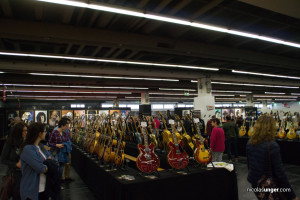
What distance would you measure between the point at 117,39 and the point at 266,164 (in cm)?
486

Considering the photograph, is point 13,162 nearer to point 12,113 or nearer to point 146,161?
point 146,161

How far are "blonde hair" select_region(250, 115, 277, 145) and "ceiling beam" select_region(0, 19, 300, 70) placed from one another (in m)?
4.47

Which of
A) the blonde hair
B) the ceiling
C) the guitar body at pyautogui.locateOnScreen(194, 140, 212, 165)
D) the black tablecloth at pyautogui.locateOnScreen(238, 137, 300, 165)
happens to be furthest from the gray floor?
the ceiling

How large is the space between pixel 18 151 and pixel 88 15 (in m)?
3.55

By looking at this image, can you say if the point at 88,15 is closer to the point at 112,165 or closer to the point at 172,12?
the point at 172,12

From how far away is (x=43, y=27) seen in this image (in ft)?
17.5

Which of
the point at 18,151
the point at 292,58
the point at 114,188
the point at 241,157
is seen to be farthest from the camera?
the point at 292,58

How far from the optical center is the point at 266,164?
7.36 ft

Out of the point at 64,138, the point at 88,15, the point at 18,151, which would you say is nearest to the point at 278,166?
the point at 18,151

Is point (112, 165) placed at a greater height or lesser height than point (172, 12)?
lesser

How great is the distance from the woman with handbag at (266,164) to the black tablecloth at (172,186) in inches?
42.2

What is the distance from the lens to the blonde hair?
234cm

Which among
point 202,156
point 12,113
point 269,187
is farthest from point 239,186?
point 12,113

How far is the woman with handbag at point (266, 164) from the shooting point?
219 cm
